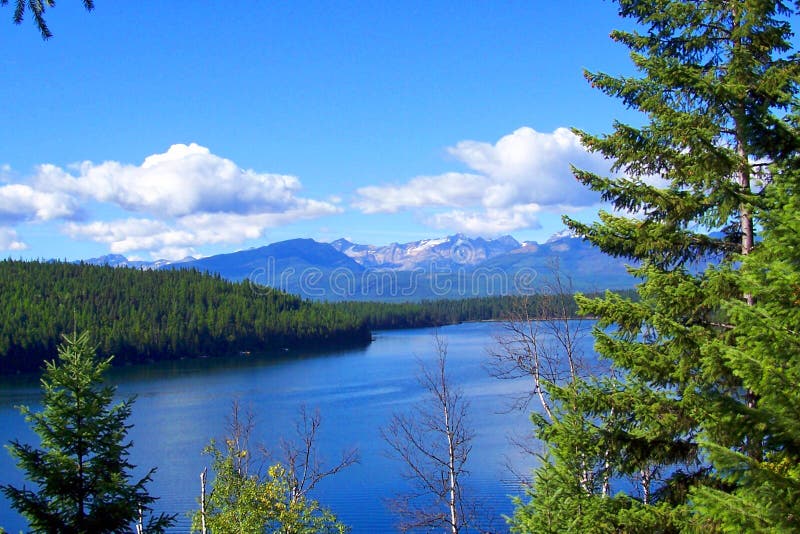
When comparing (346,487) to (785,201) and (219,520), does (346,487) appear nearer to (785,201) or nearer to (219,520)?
(219,520)

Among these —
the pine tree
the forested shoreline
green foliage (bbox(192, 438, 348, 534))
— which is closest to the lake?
green foliage (bbox(192, 438, 348, 534))

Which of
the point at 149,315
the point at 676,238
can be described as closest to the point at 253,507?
the point at 676,238

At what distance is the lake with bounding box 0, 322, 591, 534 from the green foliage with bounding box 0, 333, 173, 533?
9.49 ft

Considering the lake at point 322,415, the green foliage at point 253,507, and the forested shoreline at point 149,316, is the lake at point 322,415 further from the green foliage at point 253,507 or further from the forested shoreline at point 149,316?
the forested shoreline at point 149,316

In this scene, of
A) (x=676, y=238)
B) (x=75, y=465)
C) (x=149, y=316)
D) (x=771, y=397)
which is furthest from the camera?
(x=149, y=316)

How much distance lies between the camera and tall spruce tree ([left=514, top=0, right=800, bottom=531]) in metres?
5.96

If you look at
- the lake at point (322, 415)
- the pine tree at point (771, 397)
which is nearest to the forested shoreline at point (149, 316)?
the lake at point (322, 415)

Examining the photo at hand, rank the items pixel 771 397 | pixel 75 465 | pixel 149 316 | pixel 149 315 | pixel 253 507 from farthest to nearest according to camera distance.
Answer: pixel 149 315 < pixel 149 316 < pixel 253 507 < pixel 75 465 < pixel 771 397

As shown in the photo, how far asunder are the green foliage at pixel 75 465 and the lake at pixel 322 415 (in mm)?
2891

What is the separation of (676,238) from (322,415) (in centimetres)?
3944

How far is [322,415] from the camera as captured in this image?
4397 cm

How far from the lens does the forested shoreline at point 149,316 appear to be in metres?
87.0

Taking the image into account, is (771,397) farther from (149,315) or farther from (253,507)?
(149,315)

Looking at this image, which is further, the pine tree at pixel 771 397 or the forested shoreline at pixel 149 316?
the forested shoreline at pixel 149 316
